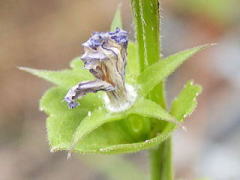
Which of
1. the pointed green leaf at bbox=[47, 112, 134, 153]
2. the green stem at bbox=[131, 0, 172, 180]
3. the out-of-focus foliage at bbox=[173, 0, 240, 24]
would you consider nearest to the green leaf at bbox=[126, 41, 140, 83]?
the green stem at bbox=[131, 0, 172, 180]

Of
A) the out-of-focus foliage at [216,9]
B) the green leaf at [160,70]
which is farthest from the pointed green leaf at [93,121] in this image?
the out-of-focus foliage at [216,9]

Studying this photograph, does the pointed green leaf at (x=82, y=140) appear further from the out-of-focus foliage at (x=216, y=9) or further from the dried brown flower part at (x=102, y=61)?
the out-of-focus foliage at (x=216, y=9)

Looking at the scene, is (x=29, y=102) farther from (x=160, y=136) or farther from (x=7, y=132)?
(x=160, y=136)

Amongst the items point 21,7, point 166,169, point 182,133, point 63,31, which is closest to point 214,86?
point 182,133

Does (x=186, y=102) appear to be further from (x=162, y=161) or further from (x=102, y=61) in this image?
(x=102, y=61)

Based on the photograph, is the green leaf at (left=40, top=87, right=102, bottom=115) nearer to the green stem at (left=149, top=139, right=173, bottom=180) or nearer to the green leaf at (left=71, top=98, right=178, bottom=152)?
the green leaf at (left=71, top=98, right=178, bottom=152)

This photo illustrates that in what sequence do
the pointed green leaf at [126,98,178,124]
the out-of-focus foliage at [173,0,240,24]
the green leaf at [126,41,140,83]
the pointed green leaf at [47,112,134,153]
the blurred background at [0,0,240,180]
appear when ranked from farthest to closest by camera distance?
the out-of-focus foliage at [173,0,240,24], the blurred background at [0,0,240,180], the green leaf at [126,41,140,83], the pointed green leaf at [47,112,134,153], the pointed green leaf at [126,98,178,124]
